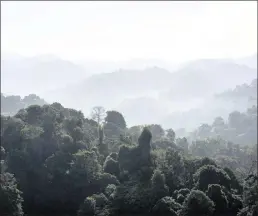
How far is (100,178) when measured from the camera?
195ft

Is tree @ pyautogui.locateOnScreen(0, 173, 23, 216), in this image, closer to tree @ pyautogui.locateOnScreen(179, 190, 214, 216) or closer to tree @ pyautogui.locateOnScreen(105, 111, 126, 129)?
tree @ pyautogui.locateOnScreen(179, 190, 214, 216)

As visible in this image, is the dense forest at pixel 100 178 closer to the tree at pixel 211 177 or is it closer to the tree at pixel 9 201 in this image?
the tree at pixel 9 201

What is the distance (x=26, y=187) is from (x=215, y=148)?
244ft

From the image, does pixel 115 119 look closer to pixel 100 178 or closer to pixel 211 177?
pixel 100 178

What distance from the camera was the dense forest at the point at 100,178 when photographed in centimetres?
5079

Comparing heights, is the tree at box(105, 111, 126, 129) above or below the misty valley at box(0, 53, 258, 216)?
above

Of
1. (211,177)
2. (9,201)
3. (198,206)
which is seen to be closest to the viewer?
(9,201)

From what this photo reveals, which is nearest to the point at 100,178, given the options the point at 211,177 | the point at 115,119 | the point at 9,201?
the point at 9,201

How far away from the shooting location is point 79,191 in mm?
58812

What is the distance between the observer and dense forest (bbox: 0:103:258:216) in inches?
2000

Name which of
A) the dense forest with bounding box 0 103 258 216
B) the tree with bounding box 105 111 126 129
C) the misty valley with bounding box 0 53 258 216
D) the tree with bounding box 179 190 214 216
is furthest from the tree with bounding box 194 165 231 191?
the tree with bounding box 105 111 126 129

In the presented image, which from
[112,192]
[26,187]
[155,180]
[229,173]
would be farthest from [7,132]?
[229,173]

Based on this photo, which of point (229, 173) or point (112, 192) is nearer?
point (112, 192)

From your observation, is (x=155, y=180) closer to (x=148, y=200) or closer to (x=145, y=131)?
(x=148, y=200)
